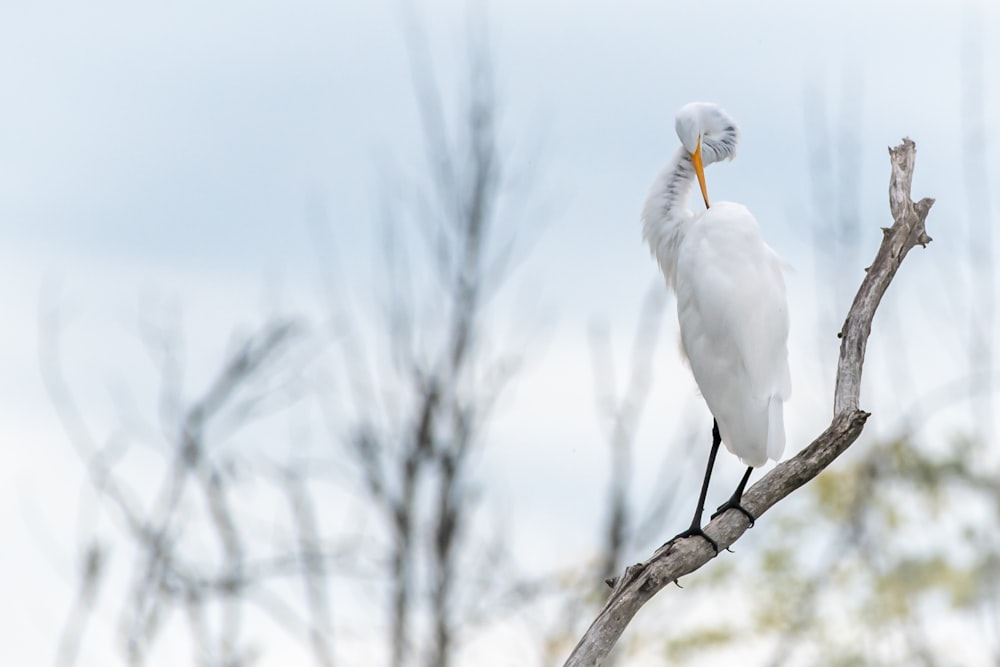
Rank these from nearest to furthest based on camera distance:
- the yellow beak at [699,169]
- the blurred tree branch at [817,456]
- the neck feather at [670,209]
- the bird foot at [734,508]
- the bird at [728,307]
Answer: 1. the blurred tree branch at [817,456]
2. the bird foot at [734,508]
3. the bird at [728,307]
4. the yellow beak at [699,169]
5. the neck feather at [670,209]

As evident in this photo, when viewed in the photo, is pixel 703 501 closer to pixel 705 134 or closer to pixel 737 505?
pixel 737 505

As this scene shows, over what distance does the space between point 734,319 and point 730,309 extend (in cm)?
4

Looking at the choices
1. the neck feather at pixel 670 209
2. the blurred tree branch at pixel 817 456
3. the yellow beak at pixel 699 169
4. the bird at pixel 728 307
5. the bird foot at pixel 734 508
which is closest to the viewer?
the blurred tree branch at pixel 817 456

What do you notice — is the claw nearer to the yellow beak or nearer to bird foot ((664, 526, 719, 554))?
bird foot ((664, 526, 719, 554))

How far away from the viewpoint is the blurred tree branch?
3.23 meters

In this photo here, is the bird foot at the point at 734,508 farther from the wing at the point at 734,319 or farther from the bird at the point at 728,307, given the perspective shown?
the wing at the point at 734,319

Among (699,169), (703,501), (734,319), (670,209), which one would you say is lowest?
(703,501)

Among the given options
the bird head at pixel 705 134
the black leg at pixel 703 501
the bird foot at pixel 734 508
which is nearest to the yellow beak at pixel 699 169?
the bird head at pixel 705 134

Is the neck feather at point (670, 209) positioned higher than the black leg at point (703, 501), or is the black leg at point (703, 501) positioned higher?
the neck feather at point (670, 209)

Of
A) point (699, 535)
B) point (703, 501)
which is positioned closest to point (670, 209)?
point (703, 501)

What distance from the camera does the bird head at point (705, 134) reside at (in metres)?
4.57

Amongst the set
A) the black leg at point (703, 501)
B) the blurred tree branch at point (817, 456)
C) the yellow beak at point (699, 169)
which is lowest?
the black leg at point (703, 501)

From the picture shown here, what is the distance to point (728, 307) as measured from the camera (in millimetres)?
4363

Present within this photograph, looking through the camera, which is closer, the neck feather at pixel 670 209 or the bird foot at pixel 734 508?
the bird foot at pixel 734 508
